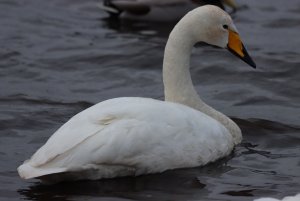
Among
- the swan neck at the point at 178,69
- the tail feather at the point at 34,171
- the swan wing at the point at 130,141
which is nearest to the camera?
the tail feather at the point at 34,171

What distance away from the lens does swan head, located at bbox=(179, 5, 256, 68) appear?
823 centimetres

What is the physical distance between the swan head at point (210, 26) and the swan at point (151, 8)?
5.59 metres

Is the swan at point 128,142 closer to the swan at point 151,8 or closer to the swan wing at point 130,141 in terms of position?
the swan wing at point 130,141

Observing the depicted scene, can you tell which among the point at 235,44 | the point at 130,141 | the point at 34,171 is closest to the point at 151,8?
the point at 235,44

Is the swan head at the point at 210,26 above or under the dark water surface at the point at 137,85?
above

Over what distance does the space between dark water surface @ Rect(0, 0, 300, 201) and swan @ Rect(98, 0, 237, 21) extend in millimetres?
149

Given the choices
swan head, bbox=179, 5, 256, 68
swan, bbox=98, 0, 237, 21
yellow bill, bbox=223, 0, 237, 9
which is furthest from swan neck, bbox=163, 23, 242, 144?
yellow bill, bbox=223, 0, 237, 9

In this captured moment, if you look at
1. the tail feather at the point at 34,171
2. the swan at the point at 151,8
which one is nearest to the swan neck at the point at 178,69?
the tail feather at the point at 34,171

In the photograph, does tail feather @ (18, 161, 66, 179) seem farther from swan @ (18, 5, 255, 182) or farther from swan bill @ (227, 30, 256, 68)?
swan bill @ (227, 30, 256, 68)

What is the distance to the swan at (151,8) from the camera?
14.0 metres

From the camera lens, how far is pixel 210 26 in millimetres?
8281

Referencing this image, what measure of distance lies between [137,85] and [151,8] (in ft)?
11.5

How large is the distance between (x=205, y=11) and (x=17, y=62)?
12.4ft

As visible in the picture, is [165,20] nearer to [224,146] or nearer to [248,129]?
[248,129]
